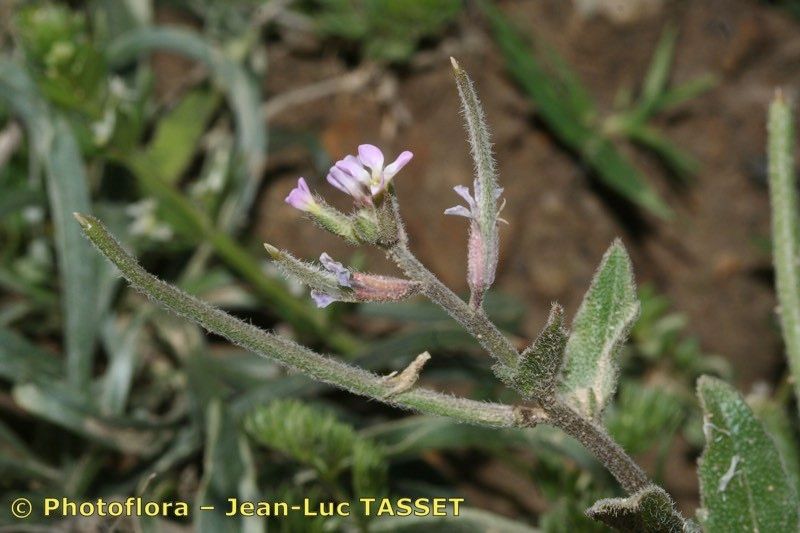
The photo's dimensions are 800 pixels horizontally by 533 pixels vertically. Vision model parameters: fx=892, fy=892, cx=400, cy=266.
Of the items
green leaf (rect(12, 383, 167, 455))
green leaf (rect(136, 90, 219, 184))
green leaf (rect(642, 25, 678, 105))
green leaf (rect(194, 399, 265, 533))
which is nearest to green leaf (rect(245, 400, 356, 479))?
green leaf (rect(194, 399, 265, 533))

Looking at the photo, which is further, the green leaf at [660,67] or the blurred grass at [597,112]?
the green leaf at [660,67]

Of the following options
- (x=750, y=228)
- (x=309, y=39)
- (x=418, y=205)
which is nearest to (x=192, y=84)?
(x=309, y=39)

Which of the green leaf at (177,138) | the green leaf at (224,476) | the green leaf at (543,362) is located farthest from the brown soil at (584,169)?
the green leaf at (543,362)

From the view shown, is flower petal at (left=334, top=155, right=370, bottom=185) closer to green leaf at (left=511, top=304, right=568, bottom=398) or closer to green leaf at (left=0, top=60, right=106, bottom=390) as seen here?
green leaf at (left=511, top=304, right=568, bottom=398)

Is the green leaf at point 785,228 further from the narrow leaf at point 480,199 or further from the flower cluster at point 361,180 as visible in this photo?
the flower cluster at point 361,180

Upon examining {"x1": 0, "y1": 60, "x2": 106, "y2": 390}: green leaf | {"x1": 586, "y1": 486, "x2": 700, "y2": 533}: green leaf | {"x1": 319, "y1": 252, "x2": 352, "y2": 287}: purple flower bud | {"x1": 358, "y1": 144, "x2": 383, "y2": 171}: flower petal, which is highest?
{"x1": 0, "y1": 60, "x2": 106, "y2": 390}: green leaf

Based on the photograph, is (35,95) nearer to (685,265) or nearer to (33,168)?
(33,168)
